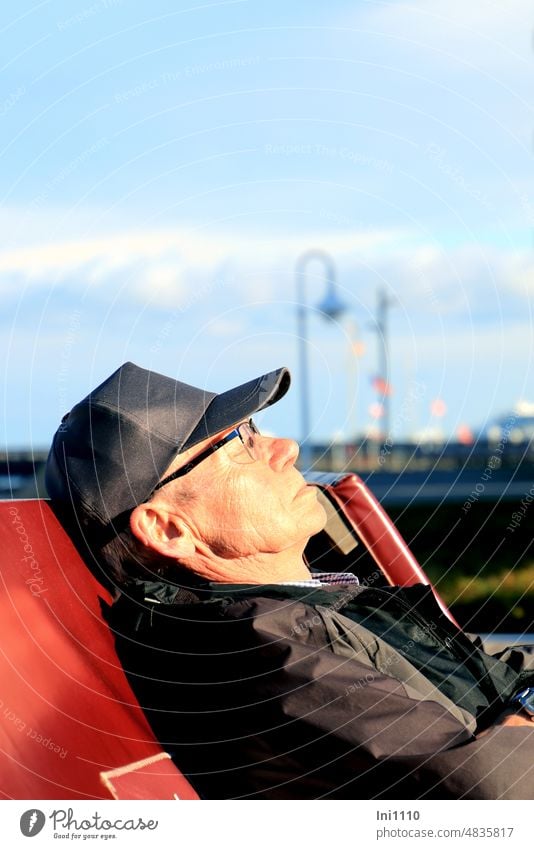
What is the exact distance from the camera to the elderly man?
2.82 metres

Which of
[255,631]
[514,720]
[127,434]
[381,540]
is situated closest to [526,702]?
[514,720]

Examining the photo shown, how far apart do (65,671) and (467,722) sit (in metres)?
1.08

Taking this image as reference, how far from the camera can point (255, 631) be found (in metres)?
2.88

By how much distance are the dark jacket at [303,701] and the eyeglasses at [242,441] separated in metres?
0.35

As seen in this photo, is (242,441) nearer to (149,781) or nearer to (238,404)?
(238,404)

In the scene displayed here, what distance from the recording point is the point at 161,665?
306 cm

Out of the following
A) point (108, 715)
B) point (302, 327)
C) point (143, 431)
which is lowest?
point (108, 715)

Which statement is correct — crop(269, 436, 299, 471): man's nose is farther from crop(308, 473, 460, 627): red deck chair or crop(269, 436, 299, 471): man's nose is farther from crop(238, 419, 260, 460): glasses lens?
crop(308, 473, 460, 627): red deck chair

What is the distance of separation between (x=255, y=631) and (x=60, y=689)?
489 mm

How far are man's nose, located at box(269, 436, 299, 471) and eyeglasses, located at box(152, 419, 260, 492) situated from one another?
47 millimetres

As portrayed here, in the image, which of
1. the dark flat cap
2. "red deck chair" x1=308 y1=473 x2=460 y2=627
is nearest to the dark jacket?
the dark flat cap

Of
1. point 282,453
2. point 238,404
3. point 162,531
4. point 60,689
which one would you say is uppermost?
point 238,404
